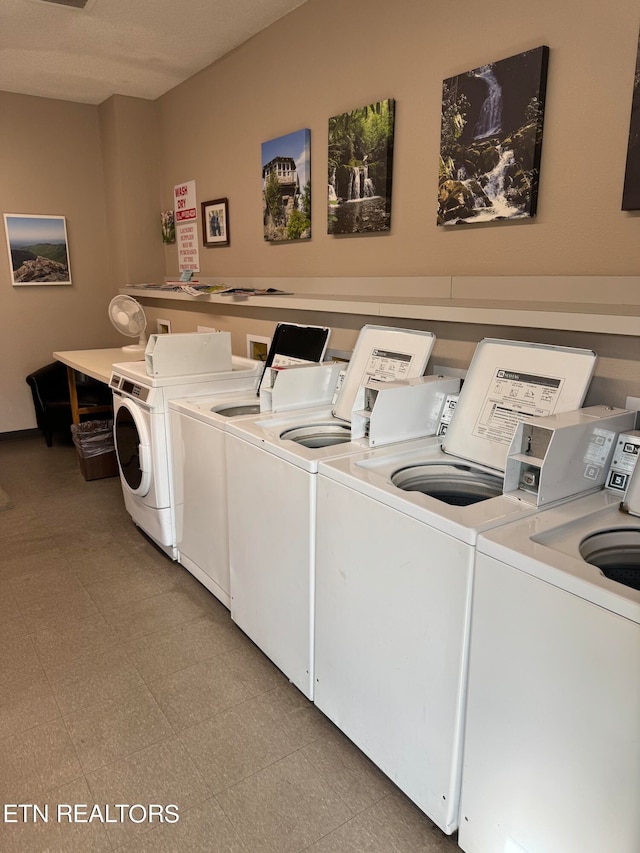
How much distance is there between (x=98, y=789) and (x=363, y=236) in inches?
97.6

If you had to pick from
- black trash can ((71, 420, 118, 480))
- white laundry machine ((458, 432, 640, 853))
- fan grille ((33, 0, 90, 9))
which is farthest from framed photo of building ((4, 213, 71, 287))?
white laundry machine ((458, 432, 640, 853))

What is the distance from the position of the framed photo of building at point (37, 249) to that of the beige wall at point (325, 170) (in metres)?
0.09

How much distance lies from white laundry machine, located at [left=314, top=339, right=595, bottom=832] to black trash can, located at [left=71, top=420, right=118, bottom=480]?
2.93 metres

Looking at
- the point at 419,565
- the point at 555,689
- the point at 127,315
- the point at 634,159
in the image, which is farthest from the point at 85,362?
the point at 555,689

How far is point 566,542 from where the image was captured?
144 cm

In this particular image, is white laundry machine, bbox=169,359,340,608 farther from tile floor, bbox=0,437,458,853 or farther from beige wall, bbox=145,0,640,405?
beige wall, bbox=145,0,640,405

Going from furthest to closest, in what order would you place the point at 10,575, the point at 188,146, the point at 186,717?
the point at 188,146 < the point at 10,575 < the point at 186,717

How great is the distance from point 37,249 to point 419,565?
4921 mm

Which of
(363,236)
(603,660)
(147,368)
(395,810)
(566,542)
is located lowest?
(395,810)

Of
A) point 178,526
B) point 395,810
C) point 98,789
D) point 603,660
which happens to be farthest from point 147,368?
point 603,660

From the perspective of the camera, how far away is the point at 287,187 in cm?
333

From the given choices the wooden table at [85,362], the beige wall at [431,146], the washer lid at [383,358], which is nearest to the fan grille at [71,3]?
the beige wall at [431,146]

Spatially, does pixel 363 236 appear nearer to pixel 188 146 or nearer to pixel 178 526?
pixel 178 526

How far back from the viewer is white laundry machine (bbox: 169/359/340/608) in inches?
102
